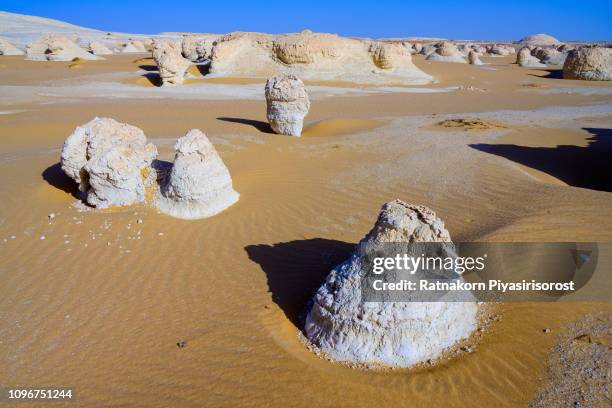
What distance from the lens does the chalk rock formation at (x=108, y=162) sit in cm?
608

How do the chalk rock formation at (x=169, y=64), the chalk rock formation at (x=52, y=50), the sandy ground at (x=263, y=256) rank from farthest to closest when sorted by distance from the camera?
the chalk rock formation at (x=52, y=50) → the chalk rock formation at (x=169, y=64) → the sandy ground at (x=263, y=256)

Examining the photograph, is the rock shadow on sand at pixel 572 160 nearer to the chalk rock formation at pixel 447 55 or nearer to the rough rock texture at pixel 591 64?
the rough rock texture at pixel 591 64

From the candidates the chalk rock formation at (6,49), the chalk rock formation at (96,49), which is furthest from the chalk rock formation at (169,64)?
the chalk rock formation at (6,49)

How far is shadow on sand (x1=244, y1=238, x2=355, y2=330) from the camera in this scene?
423 cm

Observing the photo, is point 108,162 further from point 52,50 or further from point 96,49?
point 96,49

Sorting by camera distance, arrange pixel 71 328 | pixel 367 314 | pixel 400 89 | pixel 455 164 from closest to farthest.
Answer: pixel 367 314
pixel 71 328
pixel 455 164
pixel 400 89

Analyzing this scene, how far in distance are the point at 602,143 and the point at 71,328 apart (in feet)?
38.8

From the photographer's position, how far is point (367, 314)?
3.28 meters

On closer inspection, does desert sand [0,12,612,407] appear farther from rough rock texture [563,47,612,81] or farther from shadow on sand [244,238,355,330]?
rough rock texture [563,47,612,81]

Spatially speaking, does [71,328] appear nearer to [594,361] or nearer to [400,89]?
[594,361]

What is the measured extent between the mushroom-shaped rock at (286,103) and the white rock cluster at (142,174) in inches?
185

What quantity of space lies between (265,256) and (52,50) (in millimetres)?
→ 36778

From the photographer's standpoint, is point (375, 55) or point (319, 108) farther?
point (375, 55)

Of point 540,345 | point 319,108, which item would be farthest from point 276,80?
point 540,345
